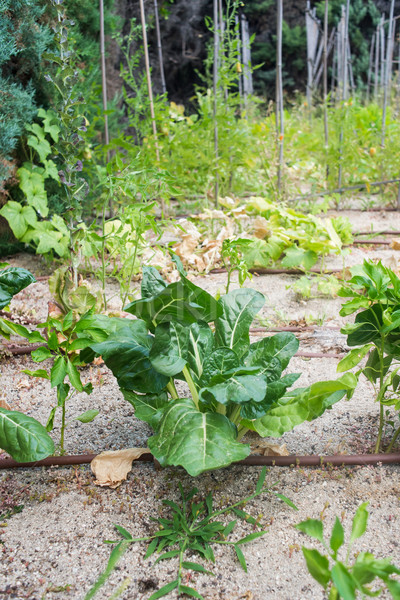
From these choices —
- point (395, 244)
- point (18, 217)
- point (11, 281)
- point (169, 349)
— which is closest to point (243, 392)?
point (169, 349)

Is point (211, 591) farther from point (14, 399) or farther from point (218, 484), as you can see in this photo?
point (14, 399)

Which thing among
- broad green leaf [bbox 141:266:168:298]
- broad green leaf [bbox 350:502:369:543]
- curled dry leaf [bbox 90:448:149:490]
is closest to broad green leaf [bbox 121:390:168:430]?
curled dry leaf [bbox 90:448:149:490]

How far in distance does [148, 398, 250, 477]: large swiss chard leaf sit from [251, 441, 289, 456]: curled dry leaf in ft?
0.71

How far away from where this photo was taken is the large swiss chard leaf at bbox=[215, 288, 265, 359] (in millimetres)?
Answer: 1693

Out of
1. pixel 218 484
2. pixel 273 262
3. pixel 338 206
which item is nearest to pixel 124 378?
pixel 218 484

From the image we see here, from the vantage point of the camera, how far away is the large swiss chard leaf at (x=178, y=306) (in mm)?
1541

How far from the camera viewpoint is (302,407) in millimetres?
1480

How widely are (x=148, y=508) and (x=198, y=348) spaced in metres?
0.50

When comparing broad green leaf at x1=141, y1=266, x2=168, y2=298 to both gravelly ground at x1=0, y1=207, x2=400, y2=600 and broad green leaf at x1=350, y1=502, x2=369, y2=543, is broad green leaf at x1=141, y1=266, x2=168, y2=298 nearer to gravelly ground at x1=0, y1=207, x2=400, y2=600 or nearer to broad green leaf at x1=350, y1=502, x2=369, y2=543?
gravelly ground at x1=0, y1=207, x2=400, y2=600

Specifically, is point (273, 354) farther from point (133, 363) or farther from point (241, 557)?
point (241, 557)

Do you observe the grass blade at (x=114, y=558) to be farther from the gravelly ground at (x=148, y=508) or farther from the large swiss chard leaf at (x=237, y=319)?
the large swiss chard leaf at (x=237, y=319)

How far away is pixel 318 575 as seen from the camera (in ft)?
3.30

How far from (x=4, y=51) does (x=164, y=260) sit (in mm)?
1554

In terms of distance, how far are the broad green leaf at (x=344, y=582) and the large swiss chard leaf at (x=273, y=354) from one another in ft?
2.14
